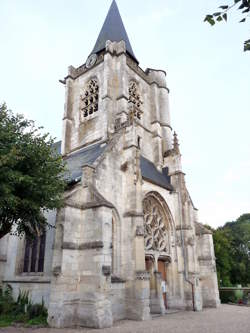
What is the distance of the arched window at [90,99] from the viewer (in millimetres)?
20669

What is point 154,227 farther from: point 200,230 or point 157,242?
point 200,230

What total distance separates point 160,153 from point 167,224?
570 cm

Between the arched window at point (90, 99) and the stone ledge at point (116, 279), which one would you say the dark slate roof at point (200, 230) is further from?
the arched window at point (90, 99)

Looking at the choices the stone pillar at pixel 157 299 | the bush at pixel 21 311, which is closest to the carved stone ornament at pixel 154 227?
the stone pillar at pixel 157 299

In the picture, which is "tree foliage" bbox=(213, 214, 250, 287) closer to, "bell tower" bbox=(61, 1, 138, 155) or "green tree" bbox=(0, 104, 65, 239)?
"bell tower" bbox=(61, 1, 138, 155)

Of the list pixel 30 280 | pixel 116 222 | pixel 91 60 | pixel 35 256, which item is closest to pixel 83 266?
pixel 116 222

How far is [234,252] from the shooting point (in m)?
34.1

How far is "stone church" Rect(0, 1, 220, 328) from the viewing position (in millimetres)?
10180

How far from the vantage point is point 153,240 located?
49.5ft

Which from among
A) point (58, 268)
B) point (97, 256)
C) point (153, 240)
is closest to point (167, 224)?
point (153, 240)

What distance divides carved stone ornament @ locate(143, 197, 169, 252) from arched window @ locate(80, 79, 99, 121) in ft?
28.5

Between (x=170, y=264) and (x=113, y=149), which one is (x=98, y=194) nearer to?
(x=113, y=149)

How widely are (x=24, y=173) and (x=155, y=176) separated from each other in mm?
9185

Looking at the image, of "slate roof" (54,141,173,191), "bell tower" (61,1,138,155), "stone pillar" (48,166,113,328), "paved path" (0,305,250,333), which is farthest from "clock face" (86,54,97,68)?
"paved path" (0,305,250,333)
